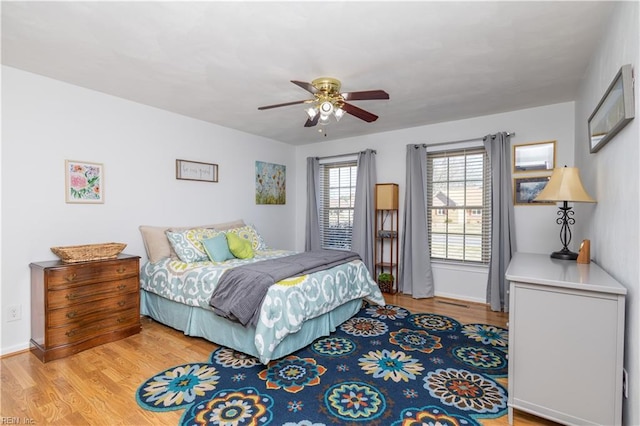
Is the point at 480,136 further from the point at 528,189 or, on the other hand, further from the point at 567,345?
the point at 567,345

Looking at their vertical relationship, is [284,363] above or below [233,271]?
below

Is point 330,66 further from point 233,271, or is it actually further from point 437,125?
point 437,125

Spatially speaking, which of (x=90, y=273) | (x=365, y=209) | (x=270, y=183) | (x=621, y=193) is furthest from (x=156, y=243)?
(x=621, y=193)

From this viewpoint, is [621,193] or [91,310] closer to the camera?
[621,193]

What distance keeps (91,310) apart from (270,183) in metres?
3.14

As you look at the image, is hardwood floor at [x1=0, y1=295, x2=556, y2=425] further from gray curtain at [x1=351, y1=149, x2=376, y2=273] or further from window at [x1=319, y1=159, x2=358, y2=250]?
window at [x1=319, y1=159, x2=358, y2=250]

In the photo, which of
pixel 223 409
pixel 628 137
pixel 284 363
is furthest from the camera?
pixel 284 363

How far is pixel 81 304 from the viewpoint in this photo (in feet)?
9.05

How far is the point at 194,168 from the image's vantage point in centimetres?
417

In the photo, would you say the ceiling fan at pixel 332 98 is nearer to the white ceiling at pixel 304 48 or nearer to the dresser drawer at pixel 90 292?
the white ceiling at pixel 304 48

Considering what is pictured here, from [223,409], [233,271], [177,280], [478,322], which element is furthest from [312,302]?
[478,322]

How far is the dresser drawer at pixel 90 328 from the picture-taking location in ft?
8.57

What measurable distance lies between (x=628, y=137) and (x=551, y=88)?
184 centimetres

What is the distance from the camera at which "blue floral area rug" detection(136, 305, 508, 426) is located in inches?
74.3
